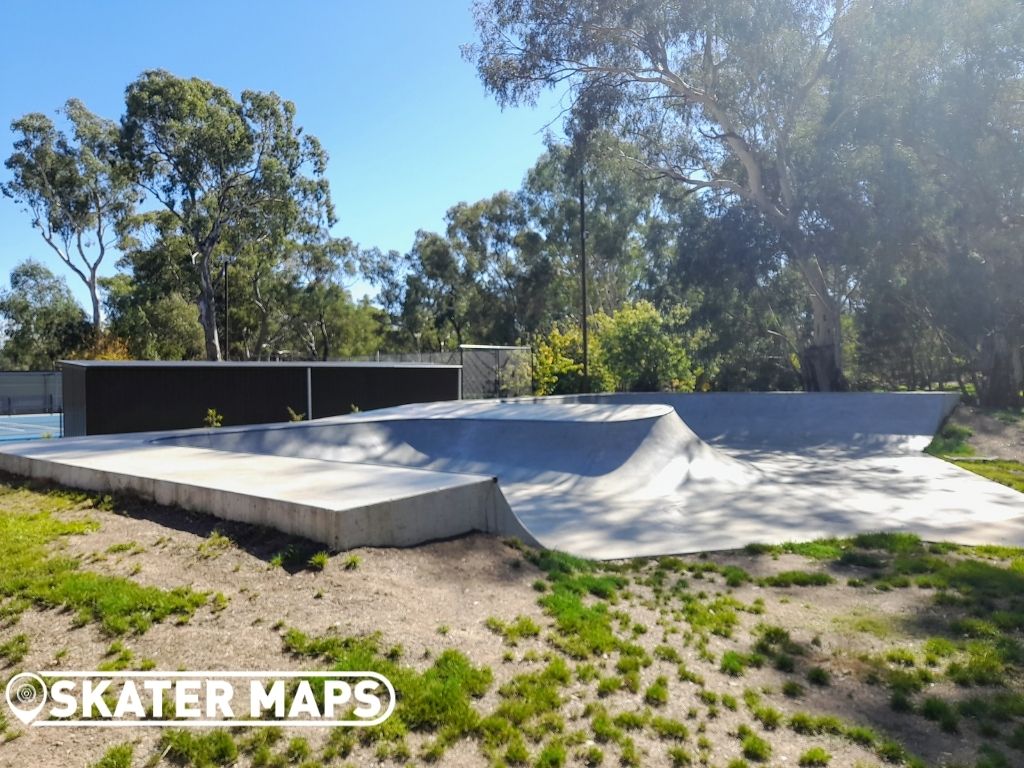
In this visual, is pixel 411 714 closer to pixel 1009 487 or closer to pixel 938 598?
pixel 938 598

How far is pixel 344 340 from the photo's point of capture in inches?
2005

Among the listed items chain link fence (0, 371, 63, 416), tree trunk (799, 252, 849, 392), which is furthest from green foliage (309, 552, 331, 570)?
chain link fence (0, 371, 63, 416)

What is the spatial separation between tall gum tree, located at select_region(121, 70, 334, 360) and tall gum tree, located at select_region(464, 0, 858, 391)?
14.9 m

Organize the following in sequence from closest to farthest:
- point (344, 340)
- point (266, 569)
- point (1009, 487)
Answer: point (266, 569)
point (1009, 487)
point (344, 340)

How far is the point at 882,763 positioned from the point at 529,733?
4.69 feet

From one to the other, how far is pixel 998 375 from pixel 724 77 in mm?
12399

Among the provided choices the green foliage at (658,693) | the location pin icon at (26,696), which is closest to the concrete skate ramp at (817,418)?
the green foliage at (658,693)

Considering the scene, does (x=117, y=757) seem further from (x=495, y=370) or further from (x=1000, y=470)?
(x=495, y=370)

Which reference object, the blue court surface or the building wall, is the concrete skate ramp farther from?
the blue court surface

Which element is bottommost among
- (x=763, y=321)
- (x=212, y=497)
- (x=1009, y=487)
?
(x=1009, y=487)

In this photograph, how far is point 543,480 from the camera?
9.99 meters

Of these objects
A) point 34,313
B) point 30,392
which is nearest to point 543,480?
point 30,392

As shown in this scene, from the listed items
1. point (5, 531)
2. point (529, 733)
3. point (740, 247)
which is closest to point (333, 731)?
point (529, 733)

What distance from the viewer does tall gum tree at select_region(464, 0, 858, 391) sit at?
19094 mm
